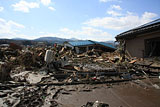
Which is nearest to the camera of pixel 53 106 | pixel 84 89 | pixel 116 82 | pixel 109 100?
pixel 53 106

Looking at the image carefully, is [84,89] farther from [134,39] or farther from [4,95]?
[134,39]

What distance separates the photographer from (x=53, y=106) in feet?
8.36

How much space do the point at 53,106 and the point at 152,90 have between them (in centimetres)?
366

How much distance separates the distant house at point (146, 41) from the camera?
6.56 m

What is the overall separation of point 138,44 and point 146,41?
62cm

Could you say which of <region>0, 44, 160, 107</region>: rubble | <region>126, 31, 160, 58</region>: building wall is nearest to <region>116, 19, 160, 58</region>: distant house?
<region>126, 31, 160, 58</region>: building wall

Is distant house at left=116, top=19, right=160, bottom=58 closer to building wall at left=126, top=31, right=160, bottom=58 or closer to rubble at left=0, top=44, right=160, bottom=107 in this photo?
building wall at left=126, top=31, right=160, bottom=58

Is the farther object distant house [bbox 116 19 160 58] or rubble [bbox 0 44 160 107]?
distant house [bbox 116 19 160 58]

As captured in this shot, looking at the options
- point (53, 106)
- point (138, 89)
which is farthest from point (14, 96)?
point (138, 89)

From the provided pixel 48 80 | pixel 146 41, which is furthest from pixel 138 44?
pixel 48 80

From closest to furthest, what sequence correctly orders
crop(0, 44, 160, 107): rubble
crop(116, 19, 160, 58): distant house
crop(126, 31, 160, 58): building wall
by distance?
crop(0, 44, 160, 107): rubble < crop(116, 19, 160, 58): distant house < crop(126, 31, 160, 58): building wall

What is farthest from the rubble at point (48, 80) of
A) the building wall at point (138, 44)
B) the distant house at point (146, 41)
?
the building wall at point (138, 44)

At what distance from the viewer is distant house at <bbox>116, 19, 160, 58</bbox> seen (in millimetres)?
6561

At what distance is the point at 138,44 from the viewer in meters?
7.82
